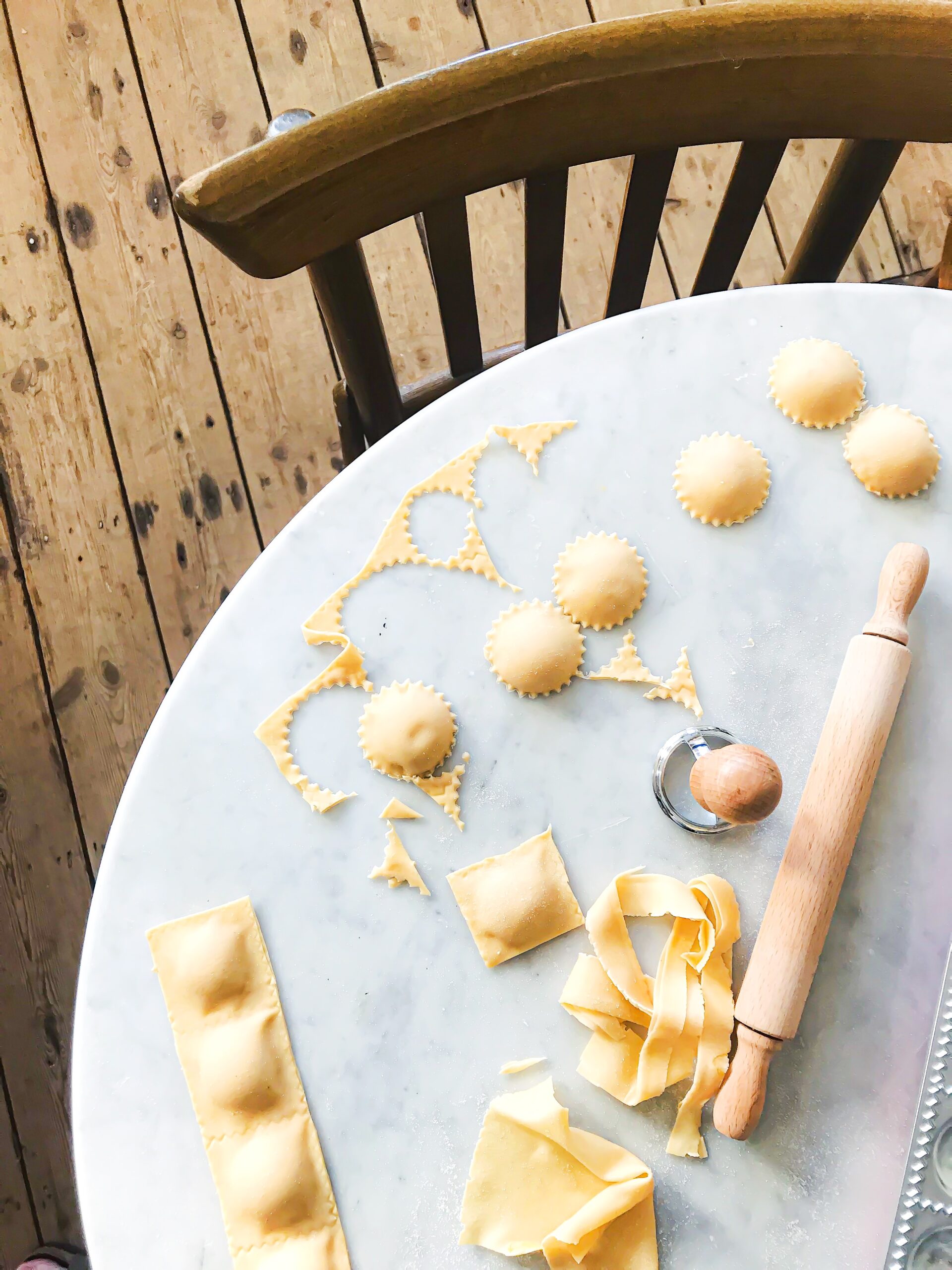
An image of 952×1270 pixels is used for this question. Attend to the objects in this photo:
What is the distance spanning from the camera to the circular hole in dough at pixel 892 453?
2.81ft

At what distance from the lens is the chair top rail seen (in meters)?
0.71

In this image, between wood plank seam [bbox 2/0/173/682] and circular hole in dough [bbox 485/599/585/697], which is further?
wood plank seam [bbox 2/0/173/682]

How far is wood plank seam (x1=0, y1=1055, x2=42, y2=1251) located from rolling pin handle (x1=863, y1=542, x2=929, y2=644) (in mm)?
1355

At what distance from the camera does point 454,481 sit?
857 mm

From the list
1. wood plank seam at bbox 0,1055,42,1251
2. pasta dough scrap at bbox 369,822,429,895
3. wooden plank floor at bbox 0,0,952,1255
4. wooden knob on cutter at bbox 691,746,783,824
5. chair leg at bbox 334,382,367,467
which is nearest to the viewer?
wooden knob on cutter at bbox 691,746,783,824

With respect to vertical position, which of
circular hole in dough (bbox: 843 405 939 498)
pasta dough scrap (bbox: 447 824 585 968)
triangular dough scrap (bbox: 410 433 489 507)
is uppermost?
triangular dough scrap (bbox: 410 433 489 507)

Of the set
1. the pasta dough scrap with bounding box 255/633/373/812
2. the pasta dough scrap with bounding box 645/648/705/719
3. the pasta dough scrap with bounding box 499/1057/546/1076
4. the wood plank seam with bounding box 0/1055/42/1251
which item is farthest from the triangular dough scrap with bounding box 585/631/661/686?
the wood plank seam with bounding box 0/1055/42/1251

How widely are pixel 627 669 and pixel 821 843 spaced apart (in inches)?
8.7

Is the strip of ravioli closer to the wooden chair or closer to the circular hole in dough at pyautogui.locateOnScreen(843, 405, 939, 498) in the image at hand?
the wooden chair

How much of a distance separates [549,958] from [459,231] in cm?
65

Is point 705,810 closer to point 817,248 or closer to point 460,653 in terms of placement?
point 460,653

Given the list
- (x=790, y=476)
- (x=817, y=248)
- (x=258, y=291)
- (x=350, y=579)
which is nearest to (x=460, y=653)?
(x=350, y=579)

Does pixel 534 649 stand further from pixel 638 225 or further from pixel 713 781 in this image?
pixel 638 225

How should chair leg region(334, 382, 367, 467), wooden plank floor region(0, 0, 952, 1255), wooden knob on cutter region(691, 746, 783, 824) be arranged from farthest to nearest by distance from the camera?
wooden plank floor region(0, 0, 952, 1255), chair leg region(334, 382, 367, 467), wooden knob on cutter region(691, 746, 783, 824)
